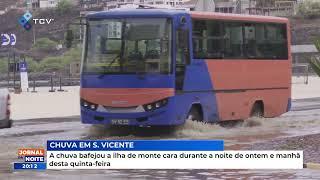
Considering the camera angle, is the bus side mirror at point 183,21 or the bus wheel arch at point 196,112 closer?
the bus side mirror at point 183,21

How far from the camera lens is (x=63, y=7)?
526ft

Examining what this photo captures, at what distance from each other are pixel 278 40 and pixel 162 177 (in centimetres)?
1333

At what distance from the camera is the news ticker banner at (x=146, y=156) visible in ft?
38.2

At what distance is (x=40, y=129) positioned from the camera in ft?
79.8

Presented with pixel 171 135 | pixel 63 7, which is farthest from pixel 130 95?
pixel 63 7

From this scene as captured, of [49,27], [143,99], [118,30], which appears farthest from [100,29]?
[49,27]

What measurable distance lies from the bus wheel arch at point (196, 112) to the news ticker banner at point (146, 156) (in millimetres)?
8962

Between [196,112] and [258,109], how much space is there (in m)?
3.62

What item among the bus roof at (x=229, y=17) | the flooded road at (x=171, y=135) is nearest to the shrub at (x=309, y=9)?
the flooded road at (x=171, y=135)

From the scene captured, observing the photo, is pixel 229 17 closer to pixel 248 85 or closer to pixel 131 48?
pixel 248 85

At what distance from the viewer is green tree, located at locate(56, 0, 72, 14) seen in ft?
527

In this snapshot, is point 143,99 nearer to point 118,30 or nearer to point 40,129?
point 118,30

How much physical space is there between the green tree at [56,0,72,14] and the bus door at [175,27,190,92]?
141 metres

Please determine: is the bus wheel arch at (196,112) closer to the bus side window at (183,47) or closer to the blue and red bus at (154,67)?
the blue and red bus at (154,67)
